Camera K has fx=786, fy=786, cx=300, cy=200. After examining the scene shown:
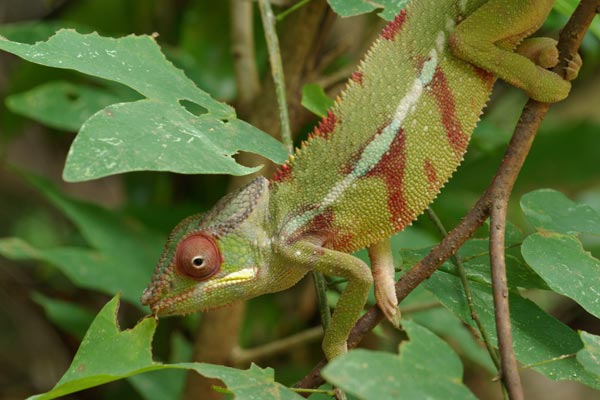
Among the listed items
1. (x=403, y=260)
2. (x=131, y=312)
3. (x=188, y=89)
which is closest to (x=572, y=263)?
(x=403, y=260)

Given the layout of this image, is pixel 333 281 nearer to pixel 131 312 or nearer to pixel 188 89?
pixel 188 89

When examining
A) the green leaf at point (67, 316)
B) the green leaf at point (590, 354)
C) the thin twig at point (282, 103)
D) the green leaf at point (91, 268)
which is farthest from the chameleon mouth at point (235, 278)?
the green leaf at point (67, 316)

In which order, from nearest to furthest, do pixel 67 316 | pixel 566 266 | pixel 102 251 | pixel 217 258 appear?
pixel 566 266 < pixel 217 258 < pixel 102 251 < pixel 67 316

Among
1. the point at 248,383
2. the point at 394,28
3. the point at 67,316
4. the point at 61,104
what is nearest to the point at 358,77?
the point at 394,28

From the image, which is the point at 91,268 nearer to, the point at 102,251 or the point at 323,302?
the point at 102,251

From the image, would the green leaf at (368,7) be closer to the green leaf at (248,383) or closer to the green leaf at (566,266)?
the green leaf at (566,266)

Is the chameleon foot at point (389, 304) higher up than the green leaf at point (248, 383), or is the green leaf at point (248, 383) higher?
the green leaf at point (248, 383)

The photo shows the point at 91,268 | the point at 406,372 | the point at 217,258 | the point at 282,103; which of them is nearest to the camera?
the point at 406,372

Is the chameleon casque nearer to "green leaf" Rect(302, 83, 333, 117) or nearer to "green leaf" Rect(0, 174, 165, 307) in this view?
"green leaf" Rect(302, 83, 333, 117)
